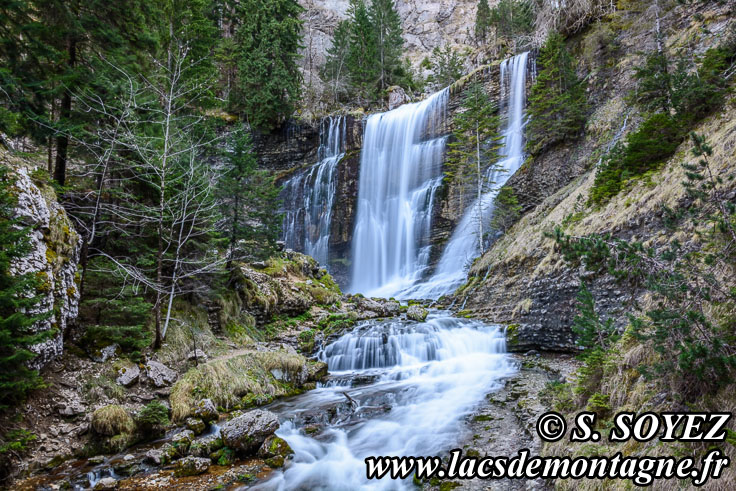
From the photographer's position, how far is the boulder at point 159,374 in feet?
24.6

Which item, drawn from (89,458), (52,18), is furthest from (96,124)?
(89,458)

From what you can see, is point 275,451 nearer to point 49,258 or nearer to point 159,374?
point 159,374

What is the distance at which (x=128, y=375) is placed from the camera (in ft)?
23.6

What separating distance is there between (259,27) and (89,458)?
31.8 metres

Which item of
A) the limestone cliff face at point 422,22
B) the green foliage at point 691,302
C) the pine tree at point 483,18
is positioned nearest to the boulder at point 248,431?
the green foliage at point 691,302

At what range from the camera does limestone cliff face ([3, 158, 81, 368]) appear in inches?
228

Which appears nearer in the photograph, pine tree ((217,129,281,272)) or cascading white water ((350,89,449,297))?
pine tree ((217,129,281,272))

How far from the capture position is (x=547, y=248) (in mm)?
10570

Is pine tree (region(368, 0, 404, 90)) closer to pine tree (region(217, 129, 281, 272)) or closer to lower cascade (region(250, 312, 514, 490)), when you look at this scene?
pine tree (region(217, 129, 281, 272))

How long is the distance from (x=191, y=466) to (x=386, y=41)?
4311 centimetres

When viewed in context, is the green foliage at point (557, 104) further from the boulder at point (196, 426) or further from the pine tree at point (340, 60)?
the pine tree at point (340, 60)

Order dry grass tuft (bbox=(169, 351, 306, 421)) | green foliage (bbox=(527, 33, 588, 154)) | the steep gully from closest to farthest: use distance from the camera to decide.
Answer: the steep gully
dry grass tuft (bbox=(169, 351, 306, 421))
green foliage (bbox=(527, 33, 588, 154))

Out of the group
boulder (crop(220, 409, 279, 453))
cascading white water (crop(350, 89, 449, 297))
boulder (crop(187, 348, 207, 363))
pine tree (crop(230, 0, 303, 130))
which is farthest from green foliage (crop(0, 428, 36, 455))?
pine tree (crop(230, 0, 303, 130))

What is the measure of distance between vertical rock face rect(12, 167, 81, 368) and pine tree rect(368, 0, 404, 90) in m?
34.7
